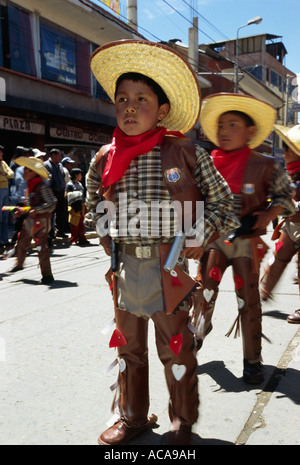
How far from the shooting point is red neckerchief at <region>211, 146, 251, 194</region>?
9.87 ft

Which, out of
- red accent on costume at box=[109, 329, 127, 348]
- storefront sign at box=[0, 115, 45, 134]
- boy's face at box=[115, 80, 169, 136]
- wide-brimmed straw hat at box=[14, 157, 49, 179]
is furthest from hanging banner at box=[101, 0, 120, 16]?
red accent on costume at box=[109, 329, 127, 348]

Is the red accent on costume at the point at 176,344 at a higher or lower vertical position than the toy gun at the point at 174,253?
lower

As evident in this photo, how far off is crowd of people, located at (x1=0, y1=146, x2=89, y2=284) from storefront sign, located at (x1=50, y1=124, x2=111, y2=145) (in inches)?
133

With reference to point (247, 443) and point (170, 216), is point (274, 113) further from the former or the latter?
point (247, 443)

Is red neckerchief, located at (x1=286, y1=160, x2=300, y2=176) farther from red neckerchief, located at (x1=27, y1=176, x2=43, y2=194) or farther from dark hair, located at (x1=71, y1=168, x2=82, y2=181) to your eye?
dark hair, located at (x1=71, y1=168, x2=82, y2=181)

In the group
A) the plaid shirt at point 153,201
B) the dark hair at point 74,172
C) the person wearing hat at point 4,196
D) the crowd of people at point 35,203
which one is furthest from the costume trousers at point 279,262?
the dark hair at point 74,172

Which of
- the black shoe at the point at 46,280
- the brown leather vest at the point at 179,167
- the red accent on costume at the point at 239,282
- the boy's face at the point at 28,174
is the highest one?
the boy's face at the point at 28,174

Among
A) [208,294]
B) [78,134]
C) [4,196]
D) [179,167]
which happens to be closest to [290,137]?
[208,294]

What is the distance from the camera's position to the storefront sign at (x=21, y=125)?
12.3 metres

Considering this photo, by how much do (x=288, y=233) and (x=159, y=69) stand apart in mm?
2746

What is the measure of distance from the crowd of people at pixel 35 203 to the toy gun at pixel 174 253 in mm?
4182

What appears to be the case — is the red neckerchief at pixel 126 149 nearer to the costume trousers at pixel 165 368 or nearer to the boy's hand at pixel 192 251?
the boy's hand at pixel 192 251

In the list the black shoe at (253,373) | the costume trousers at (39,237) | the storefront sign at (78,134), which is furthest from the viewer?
the storefront sign at (78,134)

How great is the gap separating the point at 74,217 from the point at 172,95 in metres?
8.21
